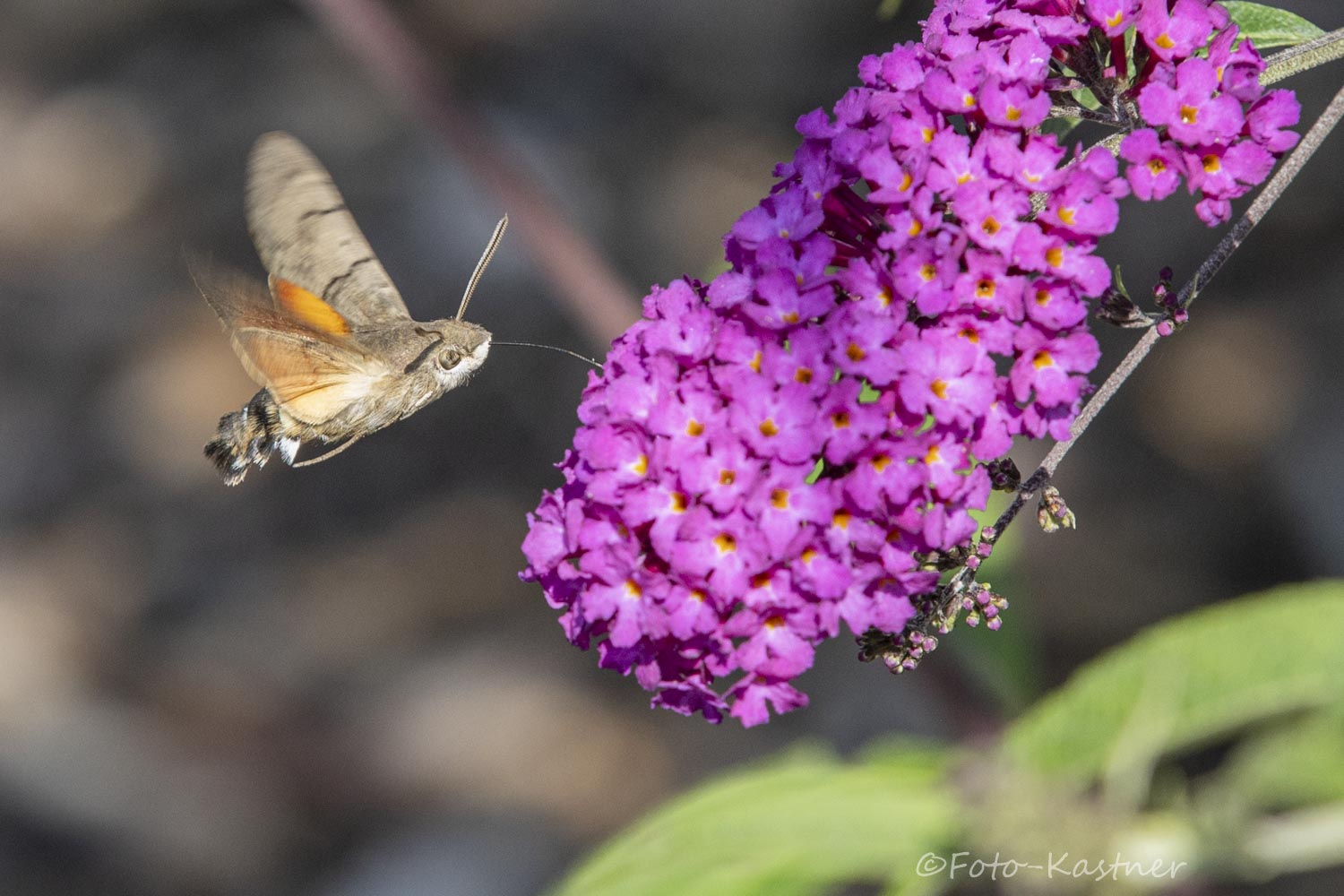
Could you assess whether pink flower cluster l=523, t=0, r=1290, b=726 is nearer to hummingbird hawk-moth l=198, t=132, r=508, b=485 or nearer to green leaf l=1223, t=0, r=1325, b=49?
green leaf l=1223, t=0, r=1325, b=49

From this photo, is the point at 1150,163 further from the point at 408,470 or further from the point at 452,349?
the point at 408,470

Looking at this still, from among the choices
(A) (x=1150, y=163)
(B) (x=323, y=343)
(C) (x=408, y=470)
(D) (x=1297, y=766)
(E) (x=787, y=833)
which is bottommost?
(D) (x=1297, y=766)

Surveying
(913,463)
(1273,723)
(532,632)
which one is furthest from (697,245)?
(913,463)

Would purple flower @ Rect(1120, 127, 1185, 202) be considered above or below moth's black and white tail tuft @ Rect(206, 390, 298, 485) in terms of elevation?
below

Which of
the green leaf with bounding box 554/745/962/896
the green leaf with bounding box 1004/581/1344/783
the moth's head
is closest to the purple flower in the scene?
the green leaf with bounding box 1004/581/1344/783

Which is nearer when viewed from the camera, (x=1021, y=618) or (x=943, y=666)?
(x=1021, y=618)

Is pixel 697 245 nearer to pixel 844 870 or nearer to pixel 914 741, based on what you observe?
pixel 914 741

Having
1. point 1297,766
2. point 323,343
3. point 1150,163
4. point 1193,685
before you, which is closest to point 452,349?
point 323,343
